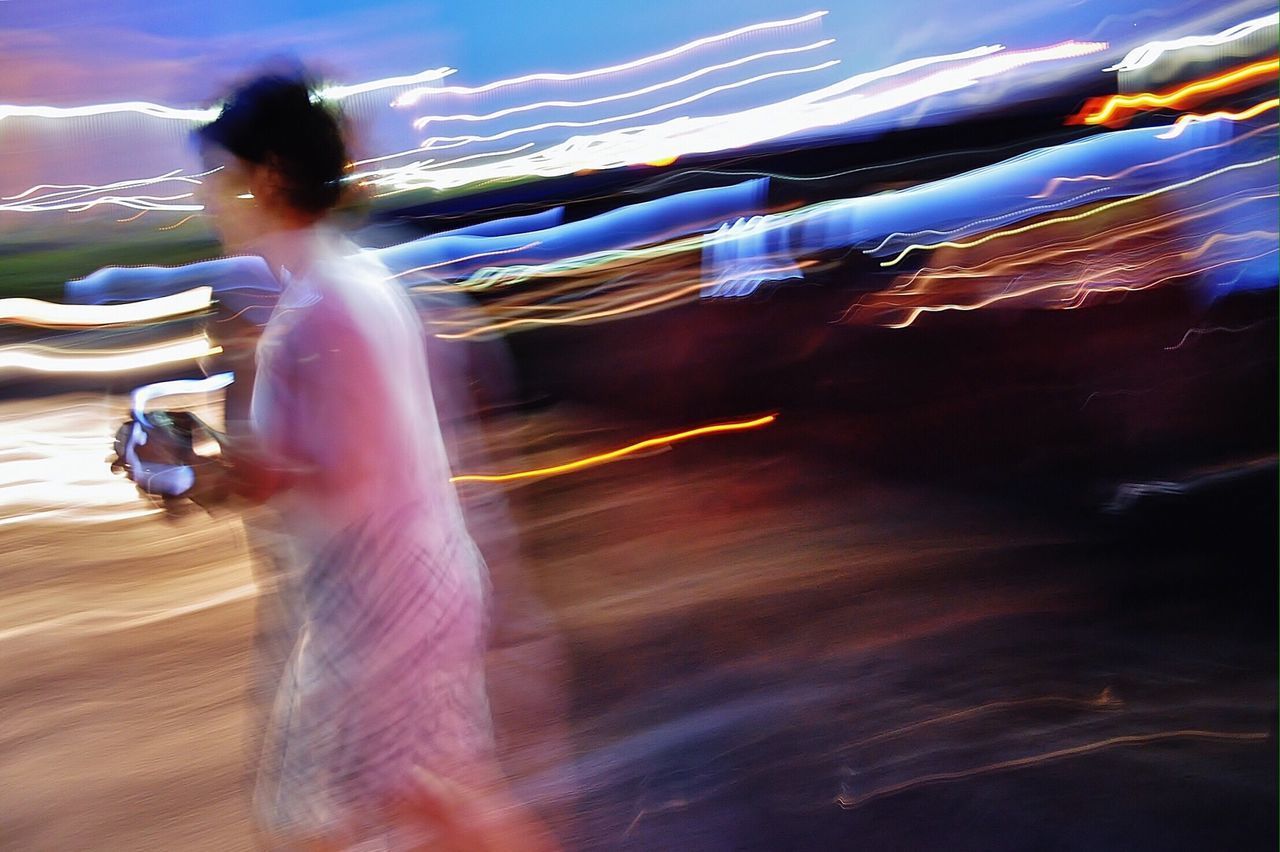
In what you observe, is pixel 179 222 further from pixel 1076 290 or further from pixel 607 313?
pixel 1076 290

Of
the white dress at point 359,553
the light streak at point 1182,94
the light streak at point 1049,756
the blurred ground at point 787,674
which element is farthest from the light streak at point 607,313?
the white dress at point 359,553

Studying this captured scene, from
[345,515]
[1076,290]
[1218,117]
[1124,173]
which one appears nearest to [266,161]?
[345,515]

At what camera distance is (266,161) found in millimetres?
1673

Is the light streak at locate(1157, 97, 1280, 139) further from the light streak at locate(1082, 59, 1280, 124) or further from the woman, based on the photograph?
the woman

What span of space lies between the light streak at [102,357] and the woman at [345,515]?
4.60m

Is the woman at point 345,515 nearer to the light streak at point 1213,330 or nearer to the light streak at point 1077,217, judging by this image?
the light streak at point 1077,217

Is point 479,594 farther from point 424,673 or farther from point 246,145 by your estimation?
point 246,145

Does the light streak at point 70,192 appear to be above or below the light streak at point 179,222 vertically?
above

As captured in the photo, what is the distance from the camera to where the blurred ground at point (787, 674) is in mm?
2701

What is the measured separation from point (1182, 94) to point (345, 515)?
489 cm

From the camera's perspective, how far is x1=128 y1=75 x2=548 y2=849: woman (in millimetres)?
1566

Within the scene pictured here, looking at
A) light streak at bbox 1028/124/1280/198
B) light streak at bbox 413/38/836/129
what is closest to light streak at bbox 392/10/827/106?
light streak at bbox 413/38/836/129

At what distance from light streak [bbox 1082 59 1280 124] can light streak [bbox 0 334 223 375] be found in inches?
184

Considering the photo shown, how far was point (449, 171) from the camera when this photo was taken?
468 centimetres
